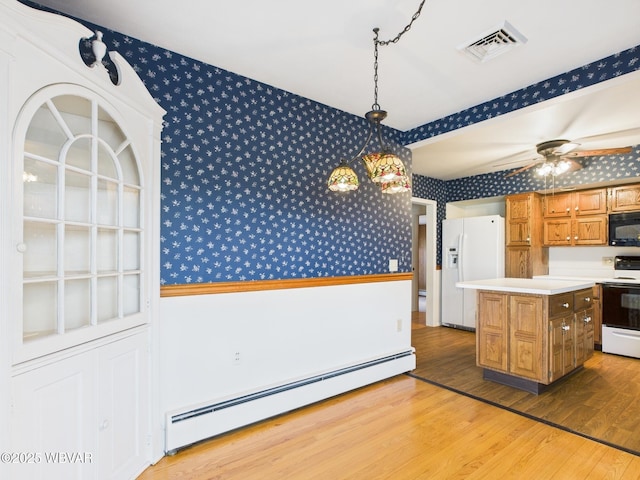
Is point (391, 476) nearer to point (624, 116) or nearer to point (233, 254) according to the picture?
point (233, 254)

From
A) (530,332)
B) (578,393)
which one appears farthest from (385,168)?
(578,393)

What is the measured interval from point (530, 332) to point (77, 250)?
337 cm

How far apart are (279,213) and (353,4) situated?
147 cm

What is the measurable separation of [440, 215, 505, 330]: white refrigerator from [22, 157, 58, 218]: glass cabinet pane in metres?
5.26

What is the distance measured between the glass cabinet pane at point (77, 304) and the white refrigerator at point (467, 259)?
5088 mm

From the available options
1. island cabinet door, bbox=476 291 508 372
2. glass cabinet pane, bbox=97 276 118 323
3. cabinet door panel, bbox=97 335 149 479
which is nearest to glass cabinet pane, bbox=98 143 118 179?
glass cabinet pane, bbox=97 276 118 323

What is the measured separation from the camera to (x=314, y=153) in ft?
9.61

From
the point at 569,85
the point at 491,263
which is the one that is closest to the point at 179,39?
the point at 569,85

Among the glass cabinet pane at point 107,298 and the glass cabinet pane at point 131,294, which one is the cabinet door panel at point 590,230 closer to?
the glass cabinet pane at point 131,294

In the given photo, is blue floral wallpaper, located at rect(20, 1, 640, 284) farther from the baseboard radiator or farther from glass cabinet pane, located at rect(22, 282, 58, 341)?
the baseboard radiator

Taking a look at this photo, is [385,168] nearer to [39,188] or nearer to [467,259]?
[39,188]

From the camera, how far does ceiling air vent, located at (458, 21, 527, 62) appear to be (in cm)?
200

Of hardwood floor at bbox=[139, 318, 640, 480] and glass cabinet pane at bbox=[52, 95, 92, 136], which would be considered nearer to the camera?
glass cabinet pane at bbox=[52, 95, 92, 136]

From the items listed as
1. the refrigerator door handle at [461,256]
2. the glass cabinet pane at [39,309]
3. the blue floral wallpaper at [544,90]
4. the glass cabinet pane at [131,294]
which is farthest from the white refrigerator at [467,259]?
the glass cabinet pane at [39,309]
